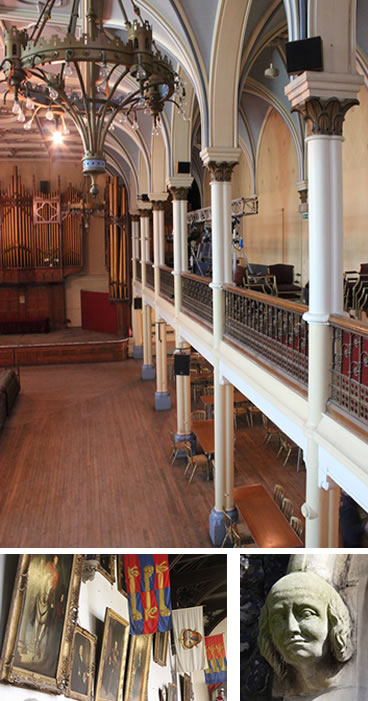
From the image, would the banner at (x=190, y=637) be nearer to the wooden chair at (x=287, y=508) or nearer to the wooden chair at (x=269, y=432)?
the wooden chair at (x=287, y=508)

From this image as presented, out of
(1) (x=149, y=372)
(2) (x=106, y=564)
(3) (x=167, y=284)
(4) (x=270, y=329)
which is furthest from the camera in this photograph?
(1) (x=149, y=372)

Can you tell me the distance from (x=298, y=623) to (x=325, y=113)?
Result: 373 centimetres

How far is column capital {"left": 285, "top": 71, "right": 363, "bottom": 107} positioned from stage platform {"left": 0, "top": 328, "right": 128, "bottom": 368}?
62.5 feet

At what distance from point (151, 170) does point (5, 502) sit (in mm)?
9402

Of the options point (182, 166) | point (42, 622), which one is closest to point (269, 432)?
point (182, 166)

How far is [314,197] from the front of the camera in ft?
16.3

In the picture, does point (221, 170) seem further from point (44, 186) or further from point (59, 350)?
point (44, 186)

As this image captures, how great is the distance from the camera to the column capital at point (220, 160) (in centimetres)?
869

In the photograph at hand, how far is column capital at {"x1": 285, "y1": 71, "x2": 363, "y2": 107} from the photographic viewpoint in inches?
186

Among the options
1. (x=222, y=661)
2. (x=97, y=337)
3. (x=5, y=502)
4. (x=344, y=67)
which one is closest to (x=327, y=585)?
(x=222, y=661)

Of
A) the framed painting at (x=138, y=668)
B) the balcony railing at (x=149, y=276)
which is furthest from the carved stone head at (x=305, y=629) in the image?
the balcony railing at (x=149, y=276)

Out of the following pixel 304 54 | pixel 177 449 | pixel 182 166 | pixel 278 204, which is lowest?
pixel 177 449

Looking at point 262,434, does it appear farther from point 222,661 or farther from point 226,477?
point 222,661

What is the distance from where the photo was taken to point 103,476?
1202 cm
